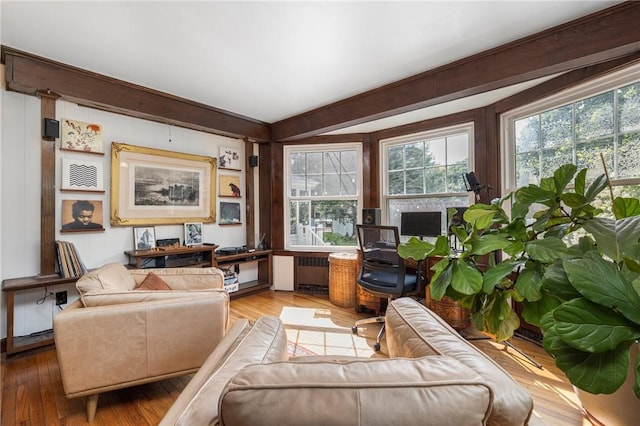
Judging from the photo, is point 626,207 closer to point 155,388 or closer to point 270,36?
point 270,36

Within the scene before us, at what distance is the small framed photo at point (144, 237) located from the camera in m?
2.87

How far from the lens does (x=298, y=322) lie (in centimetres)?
284

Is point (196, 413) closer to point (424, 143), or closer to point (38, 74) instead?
point (38, 74)

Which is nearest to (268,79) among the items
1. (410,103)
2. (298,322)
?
(410,103)

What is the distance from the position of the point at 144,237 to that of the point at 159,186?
58 centimetres

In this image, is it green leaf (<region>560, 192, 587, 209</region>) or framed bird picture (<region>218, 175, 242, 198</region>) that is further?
framed bird picture (<region>218, 175, 242, 198</region>)

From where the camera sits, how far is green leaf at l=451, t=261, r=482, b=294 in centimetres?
66

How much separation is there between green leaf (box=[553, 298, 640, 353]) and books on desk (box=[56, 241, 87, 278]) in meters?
3.13

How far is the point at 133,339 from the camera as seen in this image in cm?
149

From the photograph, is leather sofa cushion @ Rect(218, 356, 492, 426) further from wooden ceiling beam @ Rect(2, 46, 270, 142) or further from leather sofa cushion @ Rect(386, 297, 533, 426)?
wooden ceiling beam @ Rect(2, 46, 270, 142)

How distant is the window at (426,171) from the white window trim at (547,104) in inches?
13.7

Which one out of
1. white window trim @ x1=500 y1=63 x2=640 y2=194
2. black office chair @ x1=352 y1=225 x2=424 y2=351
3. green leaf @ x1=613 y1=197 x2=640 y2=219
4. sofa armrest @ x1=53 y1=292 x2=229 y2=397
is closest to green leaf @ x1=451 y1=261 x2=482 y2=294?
green leaf @ x1=613 y1=197 x2=640 y2=219

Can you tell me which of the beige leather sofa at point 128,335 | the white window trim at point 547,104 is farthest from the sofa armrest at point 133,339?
the white window trim at point 547,104

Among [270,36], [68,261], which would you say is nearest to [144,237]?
[68,261]
